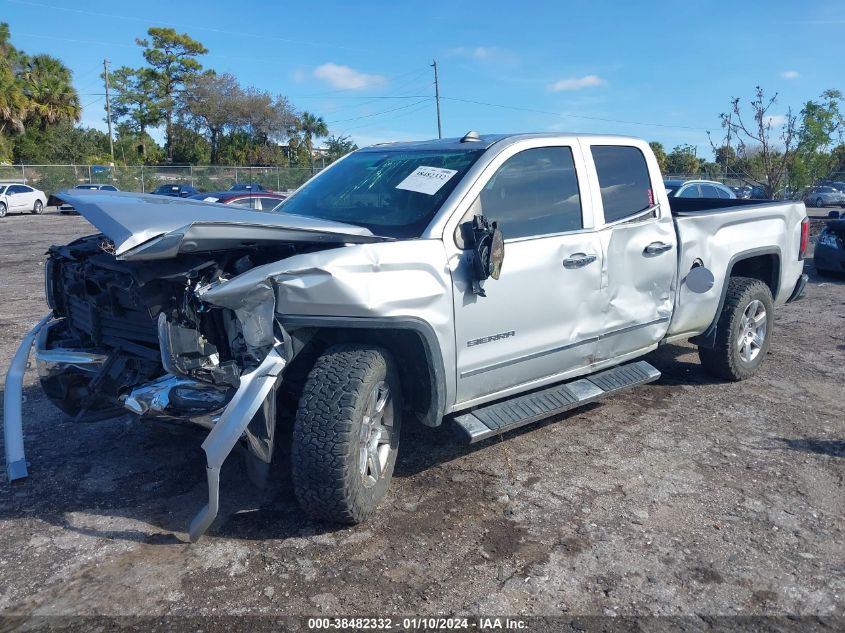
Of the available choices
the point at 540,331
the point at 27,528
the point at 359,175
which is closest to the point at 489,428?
the point at 540,331

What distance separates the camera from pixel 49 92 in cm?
4734

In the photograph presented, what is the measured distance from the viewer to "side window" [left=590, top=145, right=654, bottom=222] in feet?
16.1

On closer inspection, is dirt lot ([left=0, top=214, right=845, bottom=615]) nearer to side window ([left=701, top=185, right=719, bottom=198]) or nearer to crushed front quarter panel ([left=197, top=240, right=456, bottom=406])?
crushed front quarter panel ([left=197, top=240, right=456, bottom=406])

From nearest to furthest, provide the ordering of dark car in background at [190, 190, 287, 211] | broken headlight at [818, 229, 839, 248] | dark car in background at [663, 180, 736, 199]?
broken headlight at [818, 229, 839, 248], dark car in background at [663, 180, 736, 199], dark car in background at [190, 190, 287, 211]

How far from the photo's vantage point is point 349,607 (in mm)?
3000

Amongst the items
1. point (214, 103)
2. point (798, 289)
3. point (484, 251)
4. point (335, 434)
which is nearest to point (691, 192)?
point (798, 289)

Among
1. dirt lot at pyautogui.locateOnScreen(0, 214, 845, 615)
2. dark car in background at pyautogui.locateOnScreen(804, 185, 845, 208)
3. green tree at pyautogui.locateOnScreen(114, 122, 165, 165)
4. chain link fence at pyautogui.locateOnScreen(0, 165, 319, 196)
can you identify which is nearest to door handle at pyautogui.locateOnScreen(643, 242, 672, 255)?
dirt lot at pyautogui.locateOnScreen(0, 214, 845, 615)

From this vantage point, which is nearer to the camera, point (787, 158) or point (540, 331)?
point (540, 331)

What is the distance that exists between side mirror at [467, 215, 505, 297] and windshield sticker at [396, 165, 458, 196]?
44cm

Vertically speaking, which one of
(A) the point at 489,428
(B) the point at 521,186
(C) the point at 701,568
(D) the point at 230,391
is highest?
(B) the point at 521,186

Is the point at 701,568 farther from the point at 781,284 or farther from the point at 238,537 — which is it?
the point at 781,284

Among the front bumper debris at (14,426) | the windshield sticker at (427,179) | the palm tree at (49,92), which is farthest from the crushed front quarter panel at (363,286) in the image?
the palm tree at (49,92)

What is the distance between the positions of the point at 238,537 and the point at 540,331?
2.04 meters

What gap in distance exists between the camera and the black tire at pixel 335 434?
3340 millimetres
